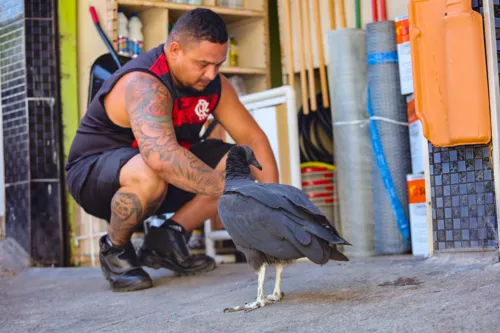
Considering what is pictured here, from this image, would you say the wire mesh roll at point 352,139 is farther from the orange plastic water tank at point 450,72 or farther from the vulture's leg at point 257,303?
the vulture's leg at point 257,303

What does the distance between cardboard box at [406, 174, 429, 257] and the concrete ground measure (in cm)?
55

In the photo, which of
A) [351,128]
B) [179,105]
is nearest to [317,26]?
[351,128]

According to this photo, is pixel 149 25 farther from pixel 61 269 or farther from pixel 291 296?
pixel 291 296

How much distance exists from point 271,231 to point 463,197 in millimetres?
963

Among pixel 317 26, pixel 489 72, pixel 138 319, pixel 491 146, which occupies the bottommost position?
pixel 138 319

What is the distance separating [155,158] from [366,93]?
1721 mm

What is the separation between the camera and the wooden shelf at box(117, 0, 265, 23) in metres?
4.83

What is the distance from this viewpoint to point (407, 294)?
254cm

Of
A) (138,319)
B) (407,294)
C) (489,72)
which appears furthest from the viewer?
(489,72)

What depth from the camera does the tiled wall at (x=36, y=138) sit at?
4.73 m

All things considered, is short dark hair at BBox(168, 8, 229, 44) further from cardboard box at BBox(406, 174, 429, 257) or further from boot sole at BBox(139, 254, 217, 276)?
cardboard box at BBox(406, 174, 429, 257)

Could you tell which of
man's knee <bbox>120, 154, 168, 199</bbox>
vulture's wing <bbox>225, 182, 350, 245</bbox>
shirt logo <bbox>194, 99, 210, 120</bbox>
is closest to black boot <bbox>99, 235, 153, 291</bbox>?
man's knee <bbox>120, 154, 168, 199</bbox>

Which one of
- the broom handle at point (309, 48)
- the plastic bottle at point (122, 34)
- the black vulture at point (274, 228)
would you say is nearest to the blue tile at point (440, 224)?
the black vulture at point (274, 228)

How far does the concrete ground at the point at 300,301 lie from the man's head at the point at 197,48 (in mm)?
956
